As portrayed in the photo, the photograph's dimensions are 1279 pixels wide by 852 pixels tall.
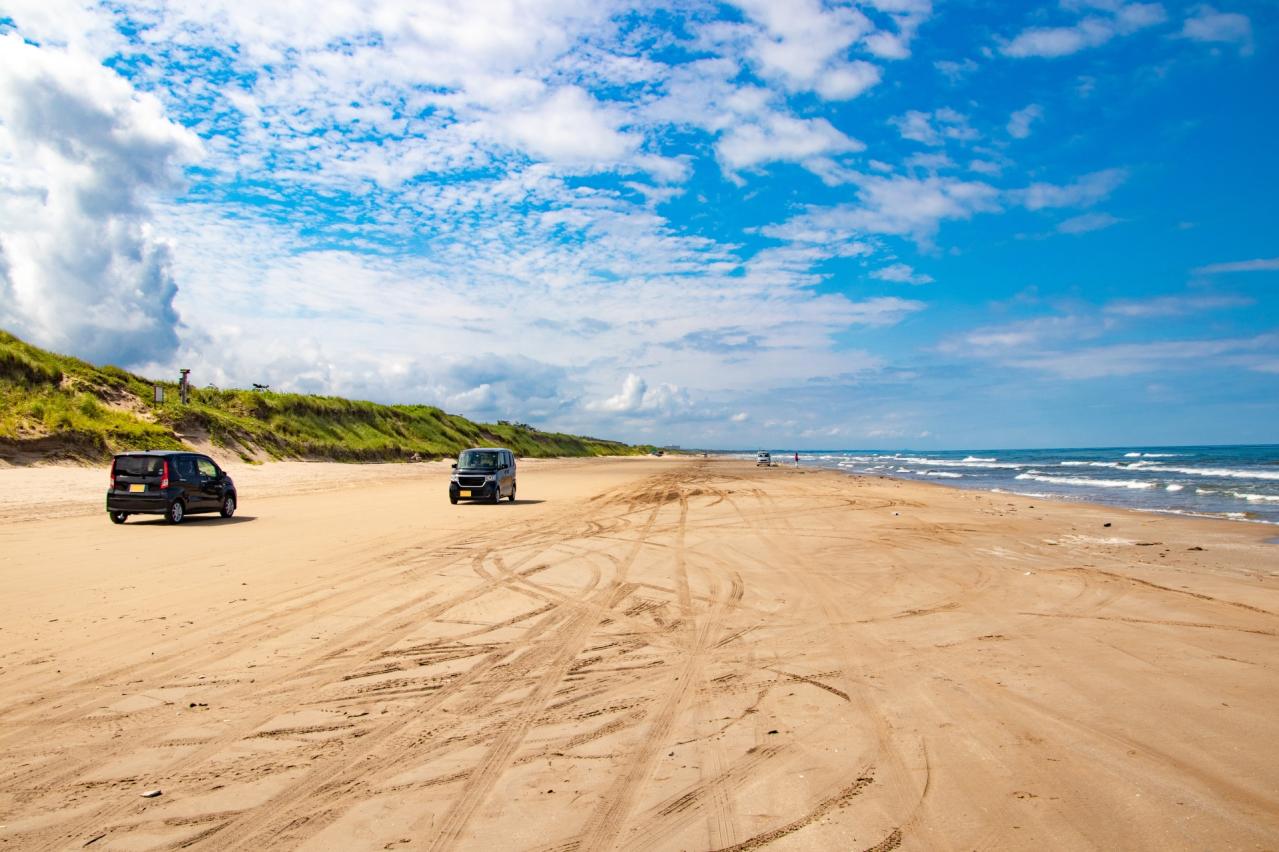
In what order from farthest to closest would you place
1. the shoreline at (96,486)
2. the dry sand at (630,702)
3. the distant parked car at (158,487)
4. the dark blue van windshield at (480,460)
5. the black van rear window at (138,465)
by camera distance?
the dark blue van windshield at (480,460), the shoreline at (96,486), the black van rear window at (138,465), the distant parked car at (158,487), the dry sand at (630,702)

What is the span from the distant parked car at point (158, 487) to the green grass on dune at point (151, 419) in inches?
489

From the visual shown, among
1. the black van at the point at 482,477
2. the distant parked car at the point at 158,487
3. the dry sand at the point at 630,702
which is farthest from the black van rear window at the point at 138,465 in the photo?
the black van at the point at 482,477

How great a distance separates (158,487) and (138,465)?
2.36 ft

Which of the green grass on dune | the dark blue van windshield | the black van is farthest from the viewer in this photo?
the green grass on dune

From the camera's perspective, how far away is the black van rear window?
1641cm

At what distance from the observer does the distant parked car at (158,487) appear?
16203mm

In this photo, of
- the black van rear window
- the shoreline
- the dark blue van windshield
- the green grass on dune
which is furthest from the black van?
the green grass on dune

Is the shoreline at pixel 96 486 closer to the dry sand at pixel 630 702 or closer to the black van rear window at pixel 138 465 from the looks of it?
the black van rear window at pixel 138 465

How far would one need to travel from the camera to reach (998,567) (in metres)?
11.7

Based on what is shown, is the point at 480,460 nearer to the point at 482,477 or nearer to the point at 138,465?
the point at 482,477

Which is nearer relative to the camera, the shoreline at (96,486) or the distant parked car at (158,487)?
the distant parked car at (158,487)

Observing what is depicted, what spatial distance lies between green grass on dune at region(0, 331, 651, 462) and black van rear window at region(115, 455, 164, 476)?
40.4 feet

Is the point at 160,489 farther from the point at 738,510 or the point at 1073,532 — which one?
the point at 1073,532

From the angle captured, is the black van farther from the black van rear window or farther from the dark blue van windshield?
the black van rear window
